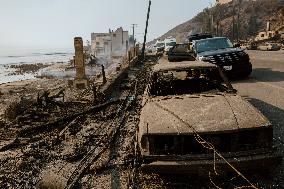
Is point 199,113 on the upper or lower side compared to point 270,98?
upper

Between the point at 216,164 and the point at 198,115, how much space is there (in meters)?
0.88

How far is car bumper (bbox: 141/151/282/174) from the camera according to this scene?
179 inches

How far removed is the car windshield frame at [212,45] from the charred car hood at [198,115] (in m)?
9.89

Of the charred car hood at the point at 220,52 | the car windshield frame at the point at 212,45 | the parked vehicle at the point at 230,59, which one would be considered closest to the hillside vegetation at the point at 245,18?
the car windshield frame at the point at 212,45

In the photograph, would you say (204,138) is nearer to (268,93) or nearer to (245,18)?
(268,93)

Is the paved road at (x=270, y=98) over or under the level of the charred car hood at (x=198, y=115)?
under

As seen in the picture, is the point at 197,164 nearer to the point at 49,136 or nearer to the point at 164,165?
the point at 164,165

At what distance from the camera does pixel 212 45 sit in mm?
15891

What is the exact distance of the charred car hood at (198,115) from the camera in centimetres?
482

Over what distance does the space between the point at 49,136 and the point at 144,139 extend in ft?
14.5

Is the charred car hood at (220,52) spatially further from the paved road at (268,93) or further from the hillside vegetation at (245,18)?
the hillside vegetation at (245,18)

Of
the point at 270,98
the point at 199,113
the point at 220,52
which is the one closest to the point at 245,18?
the point at 220,52

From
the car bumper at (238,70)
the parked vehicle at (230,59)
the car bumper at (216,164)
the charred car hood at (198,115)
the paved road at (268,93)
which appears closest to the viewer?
the car bumper at (216,164)

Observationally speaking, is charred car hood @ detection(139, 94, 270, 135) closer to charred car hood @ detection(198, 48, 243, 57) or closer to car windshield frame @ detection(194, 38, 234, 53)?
charred car hood @ detection(198, 48, 243, 57)
